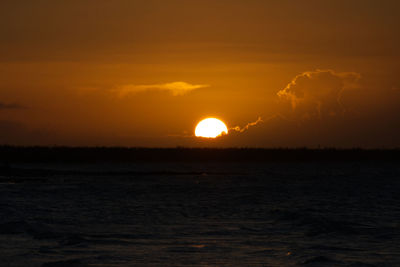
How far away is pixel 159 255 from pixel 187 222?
9670mm

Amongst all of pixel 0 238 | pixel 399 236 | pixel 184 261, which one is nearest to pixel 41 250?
pixel 0 238

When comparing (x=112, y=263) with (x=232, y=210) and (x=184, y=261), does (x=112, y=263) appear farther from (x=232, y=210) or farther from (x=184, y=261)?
(x=232, y=210)

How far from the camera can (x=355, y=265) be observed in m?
17.9

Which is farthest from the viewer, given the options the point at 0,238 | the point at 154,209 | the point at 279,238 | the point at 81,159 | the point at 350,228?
the point at 81,159

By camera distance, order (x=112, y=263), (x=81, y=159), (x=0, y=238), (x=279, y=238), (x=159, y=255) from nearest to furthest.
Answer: (x=112, y=263)
(x=159, y=255)
(x=0, y=238)
(x=279, y=238)
(x=81, y=159)

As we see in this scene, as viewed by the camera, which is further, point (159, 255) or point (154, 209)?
point (154, 209)

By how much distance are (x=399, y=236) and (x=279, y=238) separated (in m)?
5.03

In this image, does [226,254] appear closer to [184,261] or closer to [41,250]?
[184,261]

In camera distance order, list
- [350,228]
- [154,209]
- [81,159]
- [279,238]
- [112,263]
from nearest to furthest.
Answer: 1. [112,263]
2. [279,238]
3. [350,228]
4. [154,209]
5. [81,159]

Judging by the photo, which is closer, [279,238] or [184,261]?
[184,261]

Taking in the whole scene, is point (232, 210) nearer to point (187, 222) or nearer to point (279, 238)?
point (187, 222)

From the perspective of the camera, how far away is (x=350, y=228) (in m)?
27.5

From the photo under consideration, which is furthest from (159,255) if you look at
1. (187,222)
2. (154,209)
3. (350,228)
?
(154,209)

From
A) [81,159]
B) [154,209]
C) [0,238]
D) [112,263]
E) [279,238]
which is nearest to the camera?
[112,263]
